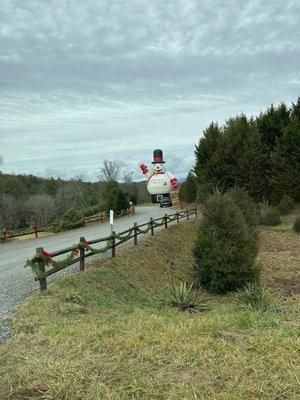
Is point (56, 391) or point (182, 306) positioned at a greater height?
point (56, 391)

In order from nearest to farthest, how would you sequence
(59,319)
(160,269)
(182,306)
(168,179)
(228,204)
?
(59,319), (182,306), (228,204), (160,269), (168,179)

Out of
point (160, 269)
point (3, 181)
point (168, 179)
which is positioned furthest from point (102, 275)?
point (3, 181)

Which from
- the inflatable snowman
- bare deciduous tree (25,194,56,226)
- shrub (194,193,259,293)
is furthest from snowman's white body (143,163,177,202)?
bare deciduous tree (25,194,56,226)

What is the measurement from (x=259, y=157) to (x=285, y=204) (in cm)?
519

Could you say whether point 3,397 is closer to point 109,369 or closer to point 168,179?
point 109,369

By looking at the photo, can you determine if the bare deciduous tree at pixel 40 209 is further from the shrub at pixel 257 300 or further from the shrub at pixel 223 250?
the shrub at pixel 257 300

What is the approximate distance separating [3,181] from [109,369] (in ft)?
330

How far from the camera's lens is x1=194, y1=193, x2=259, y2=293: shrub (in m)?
12.5

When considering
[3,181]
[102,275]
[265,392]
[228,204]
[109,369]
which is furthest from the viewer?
[3,181]

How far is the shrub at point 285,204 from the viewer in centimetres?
3628

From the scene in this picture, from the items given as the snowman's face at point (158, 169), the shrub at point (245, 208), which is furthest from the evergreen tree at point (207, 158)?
the shrub at point (245, 208)

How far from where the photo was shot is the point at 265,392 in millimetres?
3641

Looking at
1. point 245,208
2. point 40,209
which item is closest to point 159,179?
point 245,208

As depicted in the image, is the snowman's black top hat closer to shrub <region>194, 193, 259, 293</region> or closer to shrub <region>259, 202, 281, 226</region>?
shrub <region>259, 202, 281, 226</region>
